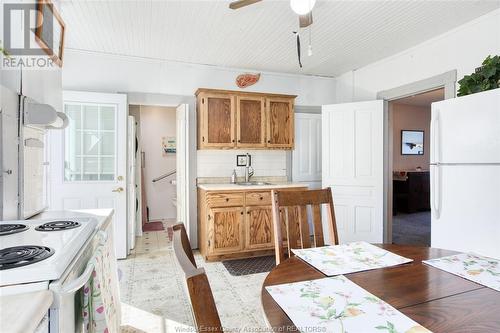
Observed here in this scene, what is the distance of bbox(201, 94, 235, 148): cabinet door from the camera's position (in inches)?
146

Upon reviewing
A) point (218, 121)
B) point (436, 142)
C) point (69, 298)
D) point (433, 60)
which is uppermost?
point (433, 60)

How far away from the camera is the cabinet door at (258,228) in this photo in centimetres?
358

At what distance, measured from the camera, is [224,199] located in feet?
11.4

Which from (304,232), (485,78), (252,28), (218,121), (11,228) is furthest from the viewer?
(218,121)

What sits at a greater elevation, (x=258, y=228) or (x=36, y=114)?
(x=36, y=114)

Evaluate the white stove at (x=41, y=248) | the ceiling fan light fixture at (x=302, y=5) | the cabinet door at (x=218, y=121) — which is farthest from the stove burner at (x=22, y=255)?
the cabinet door at (x=218, y=121)

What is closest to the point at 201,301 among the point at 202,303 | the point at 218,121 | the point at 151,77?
the point at 202,303

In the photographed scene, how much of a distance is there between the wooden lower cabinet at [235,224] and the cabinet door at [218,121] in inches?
27.2

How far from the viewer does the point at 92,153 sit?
3.52 metres

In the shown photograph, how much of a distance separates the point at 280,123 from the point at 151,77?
6.17 feet

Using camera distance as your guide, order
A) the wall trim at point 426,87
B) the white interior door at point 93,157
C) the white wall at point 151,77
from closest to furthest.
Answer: the wall trim at point 426,87 → the white interior door at point 93,157 → the white wall at point 151,77

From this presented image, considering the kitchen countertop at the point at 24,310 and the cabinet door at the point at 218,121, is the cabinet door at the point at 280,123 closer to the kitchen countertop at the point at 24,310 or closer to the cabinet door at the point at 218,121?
the cabinet door at the point at 218,121

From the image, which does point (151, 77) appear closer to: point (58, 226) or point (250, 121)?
point (250, 121)

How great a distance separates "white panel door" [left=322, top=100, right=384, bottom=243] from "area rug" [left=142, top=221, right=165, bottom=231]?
309cm
